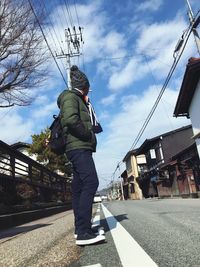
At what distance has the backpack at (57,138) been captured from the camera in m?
3.71

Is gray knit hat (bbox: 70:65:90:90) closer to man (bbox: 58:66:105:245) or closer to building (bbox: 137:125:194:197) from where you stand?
man (bbox: 58:66:105:245)

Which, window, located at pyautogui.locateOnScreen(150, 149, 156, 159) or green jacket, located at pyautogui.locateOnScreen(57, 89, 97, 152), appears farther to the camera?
window, located at pyautogui.locateOnScreen(150, 149, 156, 159)

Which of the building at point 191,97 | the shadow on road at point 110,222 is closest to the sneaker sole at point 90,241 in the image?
the shadow on road at point 110,222

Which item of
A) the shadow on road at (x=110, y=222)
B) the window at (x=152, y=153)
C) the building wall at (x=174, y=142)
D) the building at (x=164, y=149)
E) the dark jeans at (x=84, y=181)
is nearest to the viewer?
the dark jeans at (x=84, y=181)

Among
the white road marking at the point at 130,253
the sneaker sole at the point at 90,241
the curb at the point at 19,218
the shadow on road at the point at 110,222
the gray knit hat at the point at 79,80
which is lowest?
the white road marking at the point at 130,253

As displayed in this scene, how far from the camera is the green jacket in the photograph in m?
3.39

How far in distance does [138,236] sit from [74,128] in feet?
4.52

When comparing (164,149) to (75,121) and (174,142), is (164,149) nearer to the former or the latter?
(174,142)

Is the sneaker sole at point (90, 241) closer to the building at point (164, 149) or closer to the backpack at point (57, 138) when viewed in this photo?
the backpack at point (57, 138)

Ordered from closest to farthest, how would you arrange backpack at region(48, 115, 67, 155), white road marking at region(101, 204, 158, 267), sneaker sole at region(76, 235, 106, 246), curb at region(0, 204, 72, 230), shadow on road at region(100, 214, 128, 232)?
white road marking at region(101, 204, 158, 267) → sneaker sole at region(76, 235, 106, 246) → backpack at region(48, 115, 67, 155) → shadow on road at region(100, 214, 128, 232) → curb at region(0, 204, 72, 230)

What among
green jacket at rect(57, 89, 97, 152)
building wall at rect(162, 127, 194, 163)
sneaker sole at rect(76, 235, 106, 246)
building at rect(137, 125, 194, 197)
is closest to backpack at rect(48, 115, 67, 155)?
green jacket at rect(57, 89, 97, 152)

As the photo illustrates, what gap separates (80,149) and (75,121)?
0.32 meters

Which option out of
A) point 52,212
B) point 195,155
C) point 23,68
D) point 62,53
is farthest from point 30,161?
point 195,155

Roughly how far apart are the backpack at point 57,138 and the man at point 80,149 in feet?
0.47
